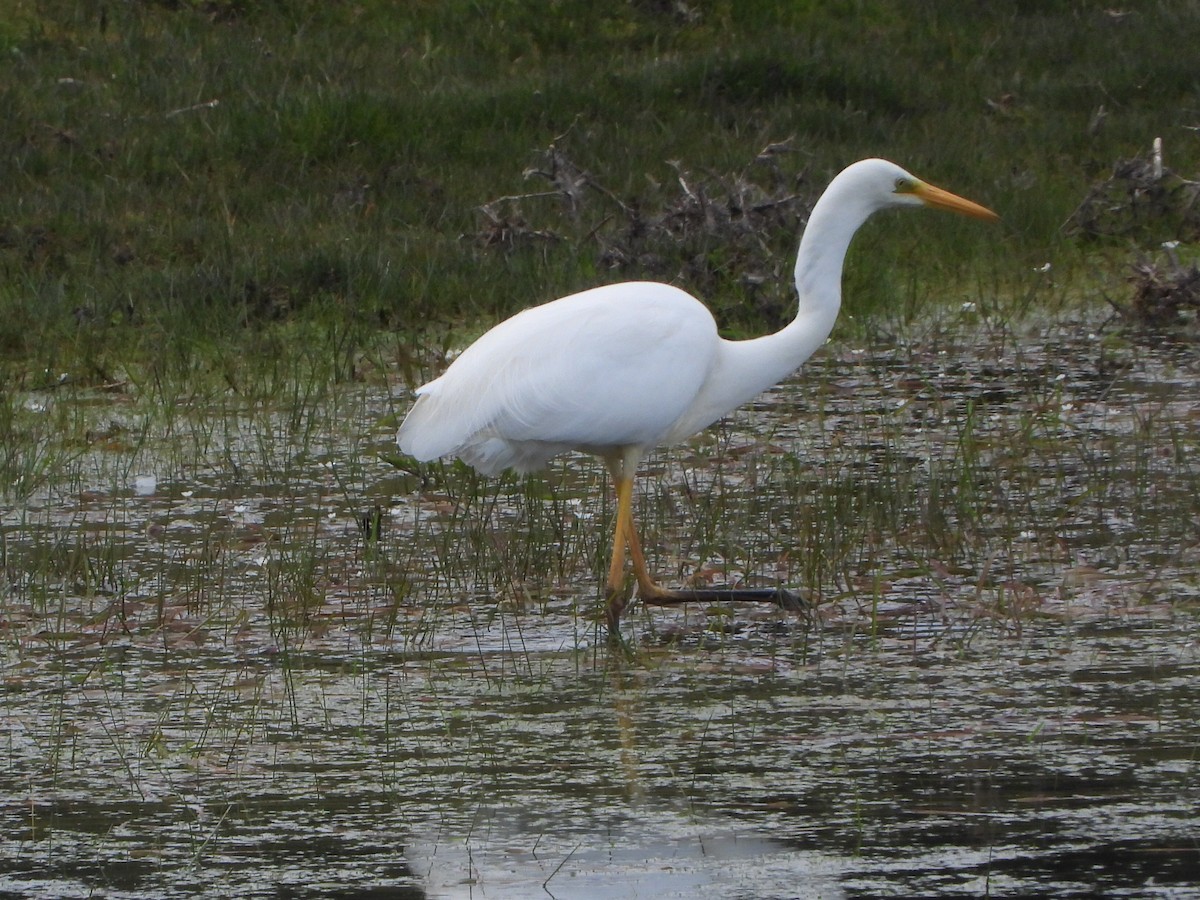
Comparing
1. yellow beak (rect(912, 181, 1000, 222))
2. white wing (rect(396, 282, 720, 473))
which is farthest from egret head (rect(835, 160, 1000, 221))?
white wing (rect(396, 282, 720, 473))

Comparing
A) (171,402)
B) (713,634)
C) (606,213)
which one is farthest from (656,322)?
(606,213)

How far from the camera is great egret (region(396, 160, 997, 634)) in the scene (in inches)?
211

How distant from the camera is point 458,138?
37.9 ft

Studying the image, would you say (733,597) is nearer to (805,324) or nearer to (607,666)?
(607,666)

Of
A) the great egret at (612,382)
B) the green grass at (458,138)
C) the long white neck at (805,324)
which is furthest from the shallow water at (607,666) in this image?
the green grass at (458,138)

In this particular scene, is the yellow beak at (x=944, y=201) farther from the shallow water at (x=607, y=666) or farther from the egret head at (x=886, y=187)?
the shallow water at (x=607, y=666)

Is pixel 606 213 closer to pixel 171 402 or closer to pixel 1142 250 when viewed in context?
pixel 1142 250

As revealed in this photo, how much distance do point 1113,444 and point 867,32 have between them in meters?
7.80

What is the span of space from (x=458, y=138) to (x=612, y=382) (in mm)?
6437

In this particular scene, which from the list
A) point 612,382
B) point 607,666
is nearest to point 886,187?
point 612,382

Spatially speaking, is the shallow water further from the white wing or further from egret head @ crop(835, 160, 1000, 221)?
egret head @ crop(835, 160, 1000, 221)

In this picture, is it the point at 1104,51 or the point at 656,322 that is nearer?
the point at 656,322

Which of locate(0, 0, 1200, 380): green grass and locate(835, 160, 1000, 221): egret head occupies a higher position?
locate(0, 0, 1200, 380): green grass

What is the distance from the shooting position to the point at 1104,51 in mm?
13672
